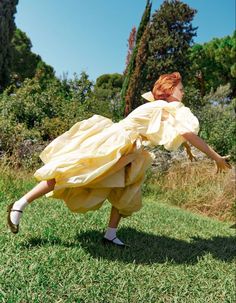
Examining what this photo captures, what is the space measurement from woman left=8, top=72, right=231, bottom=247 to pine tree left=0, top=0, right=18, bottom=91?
12152 millimetres

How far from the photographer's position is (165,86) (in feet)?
12.8

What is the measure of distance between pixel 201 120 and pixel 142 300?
417 inches

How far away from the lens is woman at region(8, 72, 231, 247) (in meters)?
3.32

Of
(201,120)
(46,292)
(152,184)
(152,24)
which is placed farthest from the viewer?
(152,24)

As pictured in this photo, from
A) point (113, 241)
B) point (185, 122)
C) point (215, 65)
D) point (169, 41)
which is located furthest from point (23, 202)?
point (215, 65)

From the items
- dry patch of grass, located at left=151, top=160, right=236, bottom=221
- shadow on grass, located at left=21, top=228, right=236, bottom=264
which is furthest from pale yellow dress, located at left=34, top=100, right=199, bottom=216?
dry patch of grass, located at left=151, top=160, right=236, bottom=221

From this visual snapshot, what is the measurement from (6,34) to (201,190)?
400 inches

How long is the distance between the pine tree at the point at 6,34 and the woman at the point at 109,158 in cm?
1215

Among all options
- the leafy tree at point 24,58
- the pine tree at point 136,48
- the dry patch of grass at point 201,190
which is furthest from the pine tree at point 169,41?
the dry patch of grass at point 201,190

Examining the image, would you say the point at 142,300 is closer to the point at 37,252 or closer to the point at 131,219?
the point at 37,252

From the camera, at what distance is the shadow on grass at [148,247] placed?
3396mm

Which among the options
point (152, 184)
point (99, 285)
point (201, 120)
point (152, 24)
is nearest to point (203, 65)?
point (152, 24)

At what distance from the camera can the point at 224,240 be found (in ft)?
15.9

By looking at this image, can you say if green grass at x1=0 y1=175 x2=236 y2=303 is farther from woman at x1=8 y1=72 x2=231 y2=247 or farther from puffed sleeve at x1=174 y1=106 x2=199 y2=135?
puffed sleeve at x1=174 y1=106 x2=199 y2=135
